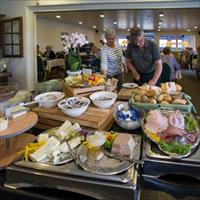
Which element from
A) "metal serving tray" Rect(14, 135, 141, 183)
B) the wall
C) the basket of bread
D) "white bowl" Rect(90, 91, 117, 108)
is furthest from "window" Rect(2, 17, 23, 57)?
the wall

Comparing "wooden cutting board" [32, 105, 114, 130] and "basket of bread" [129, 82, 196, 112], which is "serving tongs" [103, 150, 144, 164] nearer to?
"wooden cutting board" [32, 105, 114, 130]

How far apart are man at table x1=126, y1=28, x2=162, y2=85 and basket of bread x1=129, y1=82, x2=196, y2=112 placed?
2.57ft

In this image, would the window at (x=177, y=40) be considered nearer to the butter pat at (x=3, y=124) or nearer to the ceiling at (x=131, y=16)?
the ceiling at (x=131, y=16)

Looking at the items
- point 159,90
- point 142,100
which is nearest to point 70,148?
point 142,100

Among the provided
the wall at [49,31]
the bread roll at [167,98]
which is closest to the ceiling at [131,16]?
the wall at [49,31]

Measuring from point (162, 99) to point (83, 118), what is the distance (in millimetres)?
520

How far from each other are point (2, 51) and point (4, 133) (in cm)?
446

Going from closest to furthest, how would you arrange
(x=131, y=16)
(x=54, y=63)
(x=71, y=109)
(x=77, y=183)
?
(x=77, y=183) < (x=71, y=109) < (x=54, y=63) < (x=131, y=16)

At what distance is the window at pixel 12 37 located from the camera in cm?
475

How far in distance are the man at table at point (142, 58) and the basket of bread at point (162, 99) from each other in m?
0.78

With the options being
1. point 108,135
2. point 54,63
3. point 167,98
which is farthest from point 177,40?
point 108,135

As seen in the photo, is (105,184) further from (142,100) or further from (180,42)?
(180,42)

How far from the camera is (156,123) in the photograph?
3.82 ft

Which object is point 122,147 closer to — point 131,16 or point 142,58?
point 142,58
